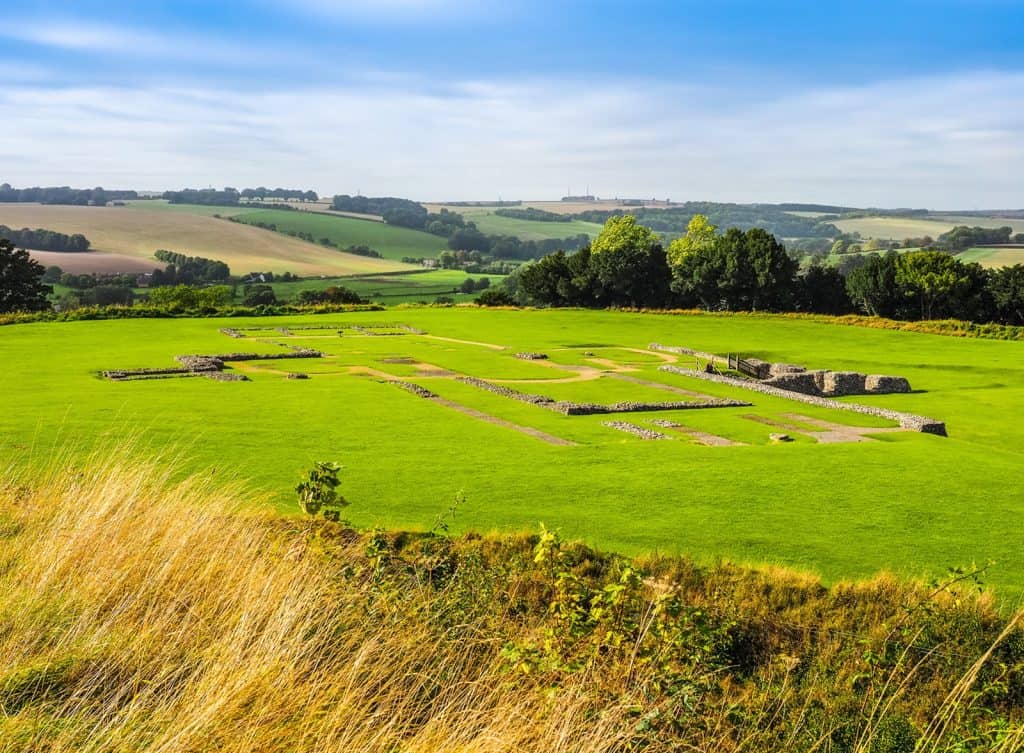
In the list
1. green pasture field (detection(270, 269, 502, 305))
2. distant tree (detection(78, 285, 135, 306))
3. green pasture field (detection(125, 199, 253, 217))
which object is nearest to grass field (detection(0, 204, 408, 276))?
green pasture field (detection(270, 269, 502, 305))

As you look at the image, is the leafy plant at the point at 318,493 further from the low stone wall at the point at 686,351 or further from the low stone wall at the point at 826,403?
the low stone wall at the point at 686,351

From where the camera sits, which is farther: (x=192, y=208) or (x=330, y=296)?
(x=192, y=208)

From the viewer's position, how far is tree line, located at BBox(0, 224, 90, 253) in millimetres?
120938

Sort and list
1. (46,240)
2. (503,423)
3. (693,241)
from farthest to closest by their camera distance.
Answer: (46,240) < (693,241) < (503,423)

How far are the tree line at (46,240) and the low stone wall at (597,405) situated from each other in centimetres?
10818

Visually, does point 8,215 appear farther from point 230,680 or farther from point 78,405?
point 230,680

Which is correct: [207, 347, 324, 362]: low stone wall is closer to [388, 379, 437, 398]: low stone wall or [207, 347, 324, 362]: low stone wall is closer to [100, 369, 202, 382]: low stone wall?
[100, 369, 202, 382]: low stone wall

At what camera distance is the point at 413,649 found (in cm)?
671

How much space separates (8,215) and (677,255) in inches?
4377

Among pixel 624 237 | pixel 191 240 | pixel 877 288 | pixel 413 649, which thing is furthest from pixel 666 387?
pixel 191 240

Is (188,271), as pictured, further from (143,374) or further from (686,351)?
(686,351)

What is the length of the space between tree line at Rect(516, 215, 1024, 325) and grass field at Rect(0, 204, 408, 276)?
173 ft

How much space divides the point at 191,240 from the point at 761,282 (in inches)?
3691

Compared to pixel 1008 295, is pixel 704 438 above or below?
below
